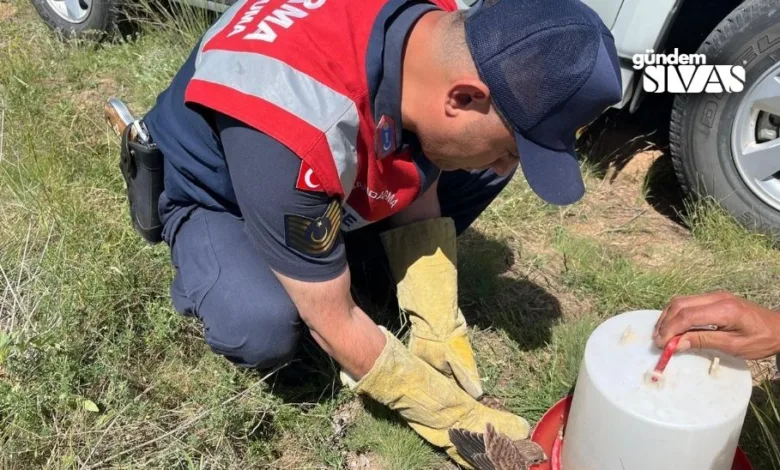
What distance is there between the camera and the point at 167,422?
2033mm

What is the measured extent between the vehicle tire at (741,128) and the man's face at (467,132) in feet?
3.93

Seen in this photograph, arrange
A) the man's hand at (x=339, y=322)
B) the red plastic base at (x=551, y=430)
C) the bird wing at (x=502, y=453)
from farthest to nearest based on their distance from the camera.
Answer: the red plastic base at (x=551, y=430) → the bird wing at (x=502, y=453) → the man's hand at (x=339, y=322)

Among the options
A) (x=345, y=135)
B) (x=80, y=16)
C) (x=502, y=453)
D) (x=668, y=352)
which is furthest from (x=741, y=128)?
(x=80, y=16)

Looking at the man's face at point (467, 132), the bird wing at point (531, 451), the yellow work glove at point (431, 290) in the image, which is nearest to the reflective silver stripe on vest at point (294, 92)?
the man's face at point (467, 132)

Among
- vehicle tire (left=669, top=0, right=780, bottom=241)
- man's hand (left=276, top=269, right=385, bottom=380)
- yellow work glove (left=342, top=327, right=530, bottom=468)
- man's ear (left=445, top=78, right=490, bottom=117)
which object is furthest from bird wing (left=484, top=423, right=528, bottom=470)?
vehicle tire (left=669, top=0, right=780, bottom=241)

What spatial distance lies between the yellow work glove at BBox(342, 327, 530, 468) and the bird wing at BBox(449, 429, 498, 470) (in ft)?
0.19

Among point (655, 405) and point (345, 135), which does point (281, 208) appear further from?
point (655, 405)

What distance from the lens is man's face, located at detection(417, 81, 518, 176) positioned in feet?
5.26

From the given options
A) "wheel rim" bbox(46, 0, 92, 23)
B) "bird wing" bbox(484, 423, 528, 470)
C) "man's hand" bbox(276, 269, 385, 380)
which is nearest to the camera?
"man's hand" bbox(276, 269, 385, 380)

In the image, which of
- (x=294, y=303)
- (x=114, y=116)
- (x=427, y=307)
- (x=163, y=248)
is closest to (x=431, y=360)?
(x=427, y=307)

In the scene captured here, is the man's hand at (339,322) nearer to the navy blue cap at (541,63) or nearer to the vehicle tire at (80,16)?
the navy blue cap at (541,63)

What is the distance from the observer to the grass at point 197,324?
1.96 metres

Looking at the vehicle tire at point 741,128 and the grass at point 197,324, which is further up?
the vehicle tire at point 741,128

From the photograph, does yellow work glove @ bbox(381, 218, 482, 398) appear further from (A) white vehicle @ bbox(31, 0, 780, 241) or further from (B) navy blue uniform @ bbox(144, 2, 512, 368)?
(A) white vehicle @ bbox(31, 0, 780, 241)
